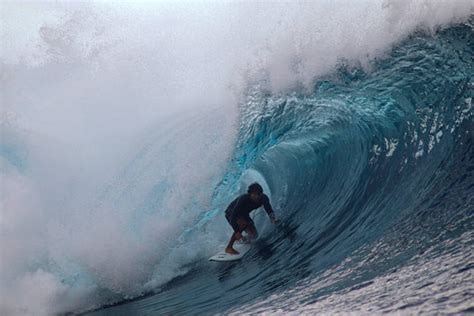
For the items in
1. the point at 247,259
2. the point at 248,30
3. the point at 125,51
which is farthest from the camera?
the point at 248,30

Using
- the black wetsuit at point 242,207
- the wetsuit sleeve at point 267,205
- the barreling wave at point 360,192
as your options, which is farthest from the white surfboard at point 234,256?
the wetsuit sleeve at point 267,205

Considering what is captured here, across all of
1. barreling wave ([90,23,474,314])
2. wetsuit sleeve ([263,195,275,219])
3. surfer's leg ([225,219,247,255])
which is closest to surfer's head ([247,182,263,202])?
wetsuit sleeve ([263,195,275,219])

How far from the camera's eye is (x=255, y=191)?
21.8 ft

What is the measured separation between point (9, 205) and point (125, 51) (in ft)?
18.9

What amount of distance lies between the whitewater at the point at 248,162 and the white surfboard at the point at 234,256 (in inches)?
4.6

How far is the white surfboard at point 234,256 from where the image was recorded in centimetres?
670

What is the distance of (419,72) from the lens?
25.9ft

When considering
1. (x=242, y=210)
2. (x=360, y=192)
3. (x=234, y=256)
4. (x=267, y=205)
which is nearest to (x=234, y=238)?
(x=234, y=256)

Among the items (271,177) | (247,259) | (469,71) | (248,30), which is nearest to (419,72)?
(469,71)

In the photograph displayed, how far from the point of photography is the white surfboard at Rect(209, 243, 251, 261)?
22.0 feet

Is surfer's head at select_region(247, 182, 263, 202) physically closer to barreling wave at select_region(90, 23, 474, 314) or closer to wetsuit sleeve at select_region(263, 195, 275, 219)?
wetsuit sleeve at select_region(263, 195, 275, 219)

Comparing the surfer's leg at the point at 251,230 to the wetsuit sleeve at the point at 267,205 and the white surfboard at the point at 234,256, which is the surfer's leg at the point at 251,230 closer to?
the white surfboard at the point at 234,256

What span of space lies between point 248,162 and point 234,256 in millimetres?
3483

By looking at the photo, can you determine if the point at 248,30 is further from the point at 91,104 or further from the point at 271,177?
the point at 271,177
